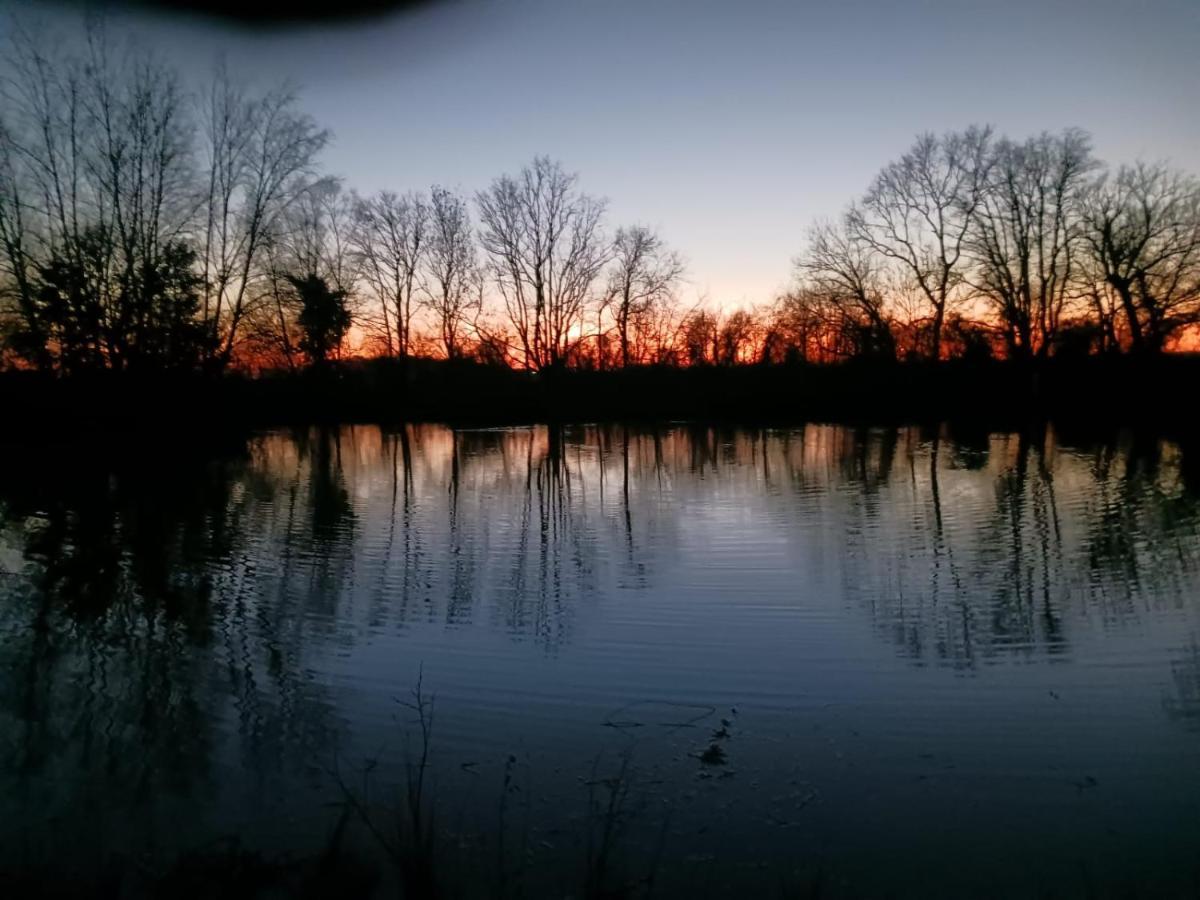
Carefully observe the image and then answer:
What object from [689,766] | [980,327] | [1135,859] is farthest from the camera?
[980,327]

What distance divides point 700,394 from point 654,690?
5144 centimetres

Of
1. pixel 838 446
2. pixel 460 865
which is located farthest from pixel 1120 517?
pixel 838 446

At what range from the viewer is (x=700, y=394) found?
186 ft

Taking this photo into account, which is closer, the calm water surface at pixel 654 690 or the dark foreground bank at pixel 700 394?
the calm water surface at pixel 654 690

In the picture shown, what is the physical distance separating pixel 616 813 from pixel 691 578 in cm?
532

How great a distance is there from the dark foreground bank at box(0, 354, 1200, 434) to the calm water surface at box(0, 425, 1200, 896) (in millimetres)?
24027

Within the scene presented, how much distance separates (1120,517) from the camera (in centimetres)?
1215

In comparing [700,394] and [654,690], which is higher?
[700,394]

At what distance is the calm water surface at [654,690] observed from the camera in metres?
3.76

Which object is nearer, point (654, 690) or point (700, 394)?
point (654, 690)

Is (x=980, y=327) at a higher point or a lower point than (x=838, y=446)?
higher

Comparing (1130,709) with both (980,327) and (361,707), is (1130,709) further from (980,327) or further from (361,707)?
(980,327)

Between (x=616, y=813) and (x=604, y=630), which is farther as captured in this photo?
(x=604, y=630)

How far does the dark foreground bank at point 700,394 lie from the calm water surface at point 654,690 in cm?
2403
